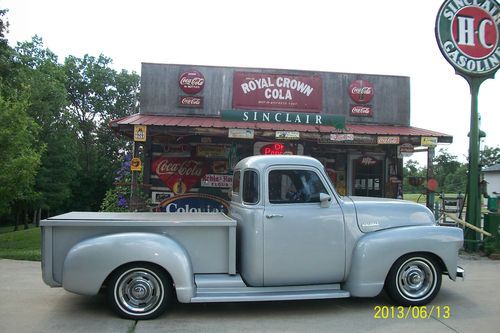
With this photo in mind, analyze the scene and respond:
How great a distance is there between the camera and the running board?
16.6 feet

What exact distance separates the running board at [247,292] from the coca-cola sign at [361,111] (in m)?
7.44

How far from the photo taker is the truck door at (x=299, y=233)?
5332 millimetres

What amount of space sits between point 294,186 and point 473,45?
715cm

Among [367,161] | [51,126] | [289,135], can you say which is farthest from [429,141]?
[51,126]

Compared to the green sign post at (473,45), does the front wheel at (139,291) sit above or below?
below

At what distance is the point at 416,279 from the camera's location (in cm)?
564

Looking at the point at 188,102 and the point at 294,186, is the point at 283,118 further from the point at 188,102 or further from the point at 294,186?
the point at 294,186

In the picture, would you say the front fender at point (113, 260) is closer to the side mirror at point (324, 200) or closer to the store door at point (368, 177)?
the side mirror at point (324, 200)

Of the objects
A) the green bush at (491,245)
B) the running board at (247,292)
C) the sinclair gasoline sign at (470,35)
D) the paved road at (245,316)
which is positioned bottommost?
the paved road at (245,316)

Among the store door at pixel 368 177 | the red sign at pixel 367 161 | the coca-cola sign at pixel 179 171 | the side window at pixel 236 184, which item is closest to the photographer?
the side window at pixel 236 184

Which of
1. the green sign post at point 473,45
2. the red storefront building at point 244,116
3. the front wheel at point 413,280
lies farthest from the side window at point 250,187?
the green sign post at point 473,45

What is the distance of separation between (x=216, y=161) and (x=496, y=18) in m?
7.41

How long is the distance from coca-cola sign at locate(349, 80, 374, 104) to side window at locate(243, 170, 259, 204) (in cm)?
706

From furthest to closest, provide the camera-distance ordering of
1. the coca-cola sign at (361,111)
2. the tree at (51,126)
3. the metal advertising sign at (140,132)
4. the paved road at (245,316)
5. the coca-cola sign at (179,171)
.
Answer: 1. the tree at (51,126)
2. the coca-cola sign at (361,111)
3. the coca-cola sign at (179,171)
4. the metal advertising sign at (140,132)
5. the paved road at (245,316)
